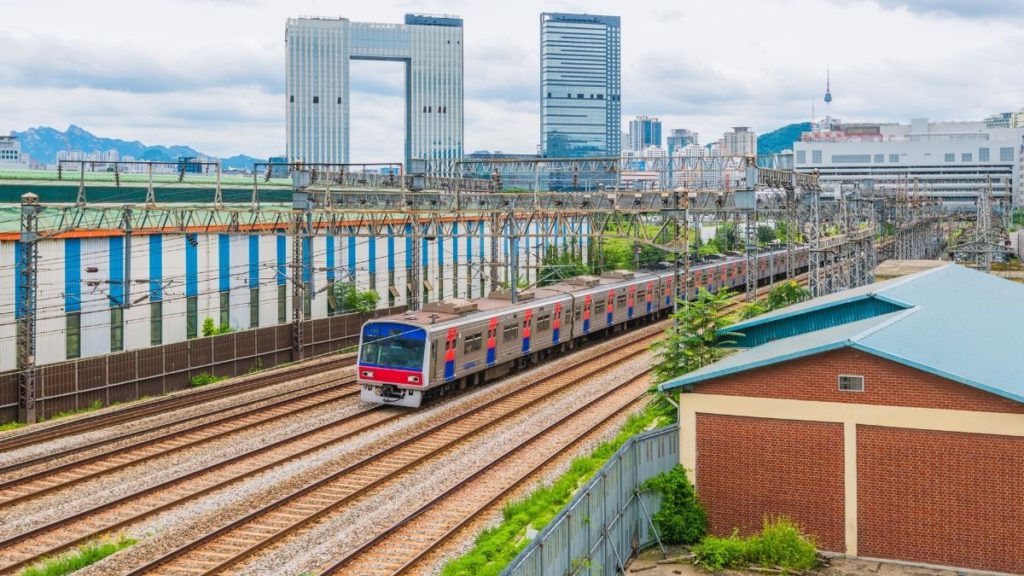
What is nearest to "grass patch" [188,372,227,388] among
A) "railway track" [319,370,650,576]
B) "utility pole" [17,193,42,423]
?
"utility pole" [17,193,42,423]

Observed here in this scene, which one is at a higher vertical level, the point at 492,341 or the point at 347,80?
the point at 347,80

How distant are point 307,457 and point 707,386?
850cm

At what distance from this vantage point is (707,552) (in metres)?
13.9

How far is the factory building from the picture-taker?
97.0 feet

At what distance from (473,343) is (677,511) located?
1267cm

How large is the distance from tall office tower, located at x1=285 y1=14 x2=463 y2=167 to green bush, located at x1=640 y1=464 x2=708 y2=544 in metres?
143

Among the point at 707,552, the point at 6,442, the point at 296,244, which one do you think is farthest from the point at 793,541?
the point at 296,244

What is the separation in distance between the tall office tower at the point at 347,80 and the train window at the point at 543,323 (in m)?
125

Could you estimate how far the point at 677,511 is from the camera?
591 inches

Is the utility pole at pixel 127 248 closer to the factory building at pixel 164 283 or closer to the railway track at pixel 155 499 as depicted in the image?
the factory building at pixel 164 283

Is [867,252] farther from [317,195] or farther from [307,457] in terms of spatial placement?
[307,457]

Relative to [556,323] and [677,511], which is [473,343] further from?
[677,511]

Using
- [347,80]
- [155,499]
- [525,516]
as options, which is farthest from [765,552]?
[347,80]

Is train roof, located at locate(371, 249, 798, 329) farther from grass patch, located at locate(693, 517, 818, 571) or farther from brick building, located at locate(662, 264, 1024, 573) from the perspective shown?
grass patch, located at locate(693, 517, 818, 571)
